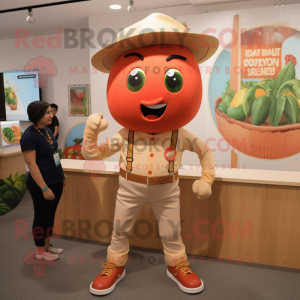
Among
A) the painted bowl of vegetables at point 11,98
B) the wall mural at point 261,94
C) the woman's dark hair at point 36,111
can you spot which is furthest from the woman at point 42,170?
the painted bowl of vegetables at point 11,98

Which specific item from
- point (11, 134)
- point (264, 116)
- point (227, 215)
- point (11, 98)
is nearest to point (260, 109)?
point (264, 116)

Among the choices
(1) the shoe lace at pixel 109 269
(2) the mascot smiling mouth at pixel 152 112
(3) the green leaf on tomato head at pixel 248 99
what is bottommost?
(1) the shoe lace at pixel 109 269

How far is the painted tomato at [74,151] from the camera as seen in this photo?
5090mm

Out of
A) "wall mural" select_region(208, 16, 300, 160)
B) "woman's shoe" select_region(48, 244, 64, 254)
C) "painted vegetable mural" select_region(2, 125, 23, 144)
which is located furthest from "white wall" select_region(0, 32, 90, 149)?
"woman's shoe" select_region(48, 244, 64, 254)

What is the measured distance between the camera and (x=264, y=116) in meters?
3.25

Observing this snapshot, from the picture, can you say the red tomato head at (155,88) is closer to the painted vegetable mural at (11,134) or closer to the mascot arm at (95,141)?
the mascot arm at (95,141)

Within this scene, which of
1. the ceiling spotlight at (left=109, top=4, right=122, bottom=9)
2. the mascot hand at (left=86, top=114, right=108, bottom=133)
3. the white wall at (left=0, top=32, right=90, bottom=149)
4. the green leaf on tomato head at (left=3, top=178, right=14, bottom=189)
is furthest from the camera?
the white wall at (left=0, top=32, right=90, bottom=149)

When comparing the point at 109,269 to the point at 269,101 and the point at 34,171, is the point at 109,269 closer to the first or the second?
the point at 34,171

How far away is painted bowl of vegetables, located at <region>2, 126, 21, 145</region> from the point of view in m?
3.27

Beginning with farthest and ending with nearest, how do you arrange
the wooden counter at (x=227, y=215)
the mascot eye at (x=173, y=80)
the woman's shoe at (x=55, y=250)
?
the woman's shoe at (x=55, y=250)
the wooden counter at (x=227, y=215)
the mascot eye at (x=173, y=80)

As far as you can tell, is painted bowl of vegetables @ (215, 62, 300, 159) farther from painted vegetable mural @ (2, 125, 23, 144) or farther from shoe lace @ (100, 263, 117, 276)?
painted vegetable mural @ (2, 125, 23, 144)

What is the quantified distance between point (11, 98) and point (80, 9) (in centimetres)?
266

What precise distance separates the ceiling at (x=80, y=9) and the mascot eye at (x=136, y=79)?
2364 millimetres

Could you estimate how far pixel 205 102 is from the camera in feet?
11.5
